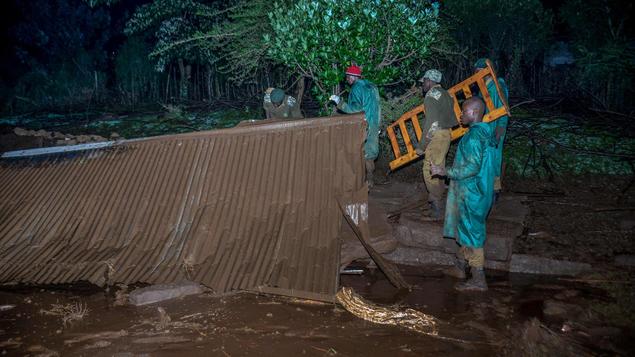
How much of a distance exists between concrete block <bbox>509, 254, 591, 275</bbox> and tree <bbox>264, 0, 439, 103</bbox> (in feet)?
11.3

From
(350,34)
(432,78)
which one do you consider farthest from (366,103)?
(350,34)

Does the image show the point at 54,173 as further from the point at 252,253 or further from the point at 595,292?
the point at 595,292

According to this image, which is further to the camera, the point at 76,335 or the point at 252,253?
the point at 252,253

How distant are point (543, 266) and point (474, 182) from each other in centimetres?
148

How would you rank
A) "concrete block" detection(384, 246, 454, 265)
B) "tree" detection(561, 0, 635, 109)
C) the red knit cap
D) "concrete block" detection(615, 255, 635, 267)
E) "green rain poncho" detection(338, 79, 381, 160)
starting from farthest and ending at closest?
"tree" detection(561, 0, 635, 109), the red knit cap, "green rain poncho" detection(338, 79, 381, 160), "concrete block" detection(384, 246, 454, 265), "concrete block" detection(615, 255, 635, 267)

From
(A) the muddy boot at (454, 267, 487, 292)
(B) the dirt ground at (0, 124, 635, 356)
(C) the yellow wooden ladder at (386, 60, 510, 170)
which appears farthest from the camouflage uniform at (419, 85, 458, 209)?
(A) the muddy boot at (454, 267, 487, 292)

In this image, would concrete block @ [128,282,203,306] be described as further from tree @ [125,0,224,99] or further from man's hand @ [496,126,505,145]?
tree @ [125,0,224,99]

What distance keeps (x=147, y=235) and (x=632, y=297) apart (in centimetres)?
501

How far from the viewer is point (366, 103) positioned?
660 cm

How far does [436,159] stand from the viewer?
251 inches

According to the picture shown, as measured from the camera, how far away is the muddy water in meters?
3.62

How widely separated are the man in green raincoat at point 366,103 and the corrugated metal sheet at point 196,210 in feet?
4.17

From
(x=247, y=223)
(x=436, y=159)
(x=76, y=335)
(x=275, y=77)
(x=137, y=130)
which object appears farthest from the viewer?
(x=275, y=77)

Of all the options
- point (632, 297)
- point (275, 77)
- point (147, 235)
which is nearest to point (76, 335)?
point (147, 235)
